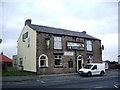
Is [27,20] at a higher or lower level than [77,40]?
higher

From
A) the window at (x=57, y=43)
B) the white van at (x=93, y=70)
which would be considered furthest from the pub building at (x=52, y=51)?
the white van at (x=93, y=70)

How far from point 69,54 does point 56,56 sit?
2.72 meters

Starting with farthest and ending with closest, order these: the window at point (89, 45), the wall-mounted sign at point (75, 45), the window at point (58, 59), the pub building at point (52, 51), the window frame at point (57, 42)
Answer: the window at point (89, 45)
the wall-mounted sign at point (75, 45)
the window frame at point (57, 42)
the window at point (58, 59)
the pub building at point (52, 51)

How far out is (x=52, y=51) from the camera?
28.8 m

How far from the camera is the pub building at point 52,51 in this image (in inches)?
1092

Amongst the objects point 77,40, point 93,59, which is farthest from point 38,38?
point 93,59

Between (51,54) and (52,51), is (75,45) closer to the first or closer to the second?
(52,51)

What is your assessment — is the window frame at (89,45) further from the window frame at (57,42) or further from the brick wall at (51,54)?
the window frame at (57,42)

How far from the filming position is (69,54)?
→ 30.8 metres

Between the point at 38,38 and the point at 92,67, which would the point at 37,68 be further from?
the point at 92,67

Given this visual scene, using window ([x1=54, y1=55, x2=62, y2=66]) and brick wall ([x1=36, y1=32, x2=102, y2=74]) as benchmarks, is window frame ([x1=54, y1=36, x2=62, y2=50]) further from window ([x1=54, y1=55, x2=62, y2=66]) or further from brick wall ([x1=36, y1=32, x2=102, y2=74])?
window ([x1=54, y1=55, x2=62, y2=66])

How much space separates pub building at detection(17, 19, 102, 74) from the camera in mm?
27734

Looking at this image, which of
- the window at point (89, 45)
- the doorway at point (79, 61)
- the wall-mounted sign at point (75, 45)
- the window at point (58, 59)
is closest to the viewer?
the window at point (58, 59)

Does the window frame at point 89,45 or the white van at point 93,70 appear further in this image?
the window frame at point 89,45
